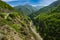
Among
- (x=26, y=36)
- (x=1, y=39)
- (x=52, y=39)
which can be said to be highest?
(x=1, y=39)

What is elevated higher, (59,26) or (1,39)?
(1,39)

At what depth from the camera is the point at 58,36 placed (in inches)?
6895

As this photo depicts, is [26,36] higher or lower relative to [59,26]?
higher

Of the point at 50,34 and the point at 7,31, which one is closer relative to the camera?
the point at 7,31

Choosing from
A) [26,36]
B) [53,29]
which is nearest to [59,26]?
[53,29]

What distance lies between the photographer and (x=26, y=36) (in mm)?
15570

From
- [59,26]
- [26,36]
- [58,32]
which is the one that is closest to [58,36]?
[58,32]

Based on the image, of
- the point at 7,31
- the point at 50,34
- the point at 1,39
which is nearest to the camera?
the point at 1,39

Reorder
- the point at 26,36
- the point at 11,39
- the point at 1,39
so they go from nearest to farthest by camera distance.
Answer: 1. the point at 1,39
2. the point at 11,39
3. the point at 26,36

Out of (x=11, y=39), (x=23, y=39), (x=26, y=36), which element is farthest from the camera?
(x=26, y=36)

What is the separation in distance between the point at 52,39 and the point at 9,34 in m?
157

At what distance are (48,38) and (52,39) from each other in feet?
15.1

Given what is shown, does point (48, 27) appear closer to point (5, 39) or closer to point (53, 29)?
point (53, 29)

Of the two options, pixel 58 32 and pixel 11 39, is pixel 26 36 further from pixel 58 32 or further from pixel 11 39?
pixel 58 32
